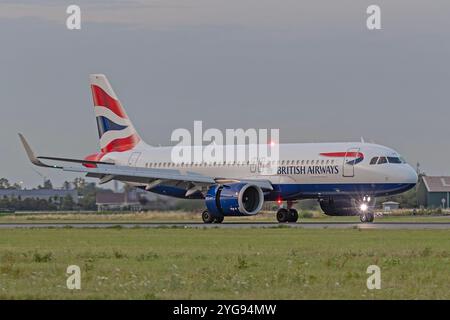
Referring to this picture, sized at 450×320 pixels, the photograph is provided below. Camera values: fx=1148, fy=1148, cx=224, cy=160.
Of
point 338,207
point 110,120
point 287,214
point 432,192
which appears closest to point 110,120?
point 110,120

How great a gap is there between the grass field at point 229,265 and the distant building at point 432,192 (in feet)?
277

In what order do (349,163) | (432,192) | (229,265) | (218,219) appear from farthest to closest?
1. (432,192)
2. (218,219)
3. (349,163)
4. (229,265)

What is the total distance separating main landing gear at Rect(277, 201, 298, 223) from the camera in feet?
203

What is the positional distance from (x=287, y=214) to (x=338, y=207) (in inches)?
110

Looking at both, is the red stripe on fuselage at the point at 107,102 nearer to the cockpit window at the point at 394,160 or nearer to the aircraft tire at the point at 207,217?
the aircraft tire at the point at 207,217

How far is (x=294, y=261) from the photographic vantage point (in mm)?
29125

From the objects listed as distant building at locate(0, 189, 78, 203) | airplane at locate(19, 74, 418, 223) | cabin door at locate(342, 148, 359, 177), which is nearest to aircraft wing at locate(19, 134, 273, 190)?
airplane at locate(19, 74, 418, 223)

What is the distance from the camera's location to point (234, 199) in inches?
2301

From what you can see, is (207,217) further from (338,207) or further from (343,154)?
(343,154)

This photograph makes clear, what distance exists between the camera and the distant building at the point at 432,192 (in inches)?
5042

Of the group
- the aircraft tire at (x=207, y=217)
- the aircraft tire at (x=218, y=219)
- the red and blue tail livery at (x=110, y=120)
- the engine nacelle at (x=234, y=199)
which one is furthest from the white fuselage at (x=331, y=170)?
the red and blue tail livery at (x=110, y=120)
